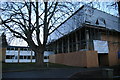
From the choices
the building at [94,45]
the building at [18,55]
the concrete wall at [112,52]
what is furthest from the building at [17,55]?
the concrete wall at [112,52]

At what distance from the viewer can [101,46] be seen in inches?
762

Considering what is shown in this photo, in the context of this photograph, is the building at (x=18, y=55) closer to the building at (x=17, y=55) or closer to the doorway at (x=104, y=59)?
the building at (x=17, y=55)

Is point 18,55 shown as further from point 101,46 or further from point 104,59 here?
point 101,46

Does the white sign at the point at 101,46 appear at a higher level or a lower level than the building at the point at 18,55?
higher

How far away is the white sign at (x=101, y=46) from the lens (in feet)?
61.7

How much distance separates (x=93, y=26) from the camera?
19844 mm

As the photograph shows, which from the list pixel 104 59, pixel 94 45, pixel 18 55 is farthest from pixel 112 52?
pixel 18 55

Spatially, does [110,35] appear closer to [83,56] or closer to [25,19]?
[83,56]

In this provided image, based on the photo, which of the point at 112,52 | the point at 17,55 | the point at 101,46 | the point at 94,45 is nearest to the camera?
the point at 94,45

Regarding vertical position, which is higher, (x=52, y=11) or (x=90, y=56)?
(x=52, y=11)

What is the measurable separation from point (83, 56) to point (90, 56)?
3.26 feet

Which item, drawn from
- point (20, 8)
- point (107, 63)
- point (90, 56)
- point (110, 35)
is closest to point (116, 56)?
point (107, 63)

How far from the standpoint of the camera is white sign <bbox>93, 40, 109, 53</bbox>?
1879 cm

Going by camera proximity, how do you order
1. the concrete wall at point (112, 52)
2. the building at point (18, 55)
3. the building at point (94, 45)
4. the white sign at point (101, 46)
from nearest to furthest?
the building at point (94, 45) → the white sign at point (101, 46) → the concrete wall at point (112, 52) → the building at point (18, 55)
